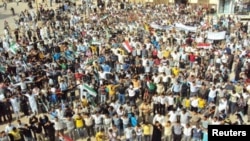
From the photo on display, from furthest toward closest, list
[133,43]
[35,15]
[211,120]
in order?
[35,15], [133,43], [211,120]

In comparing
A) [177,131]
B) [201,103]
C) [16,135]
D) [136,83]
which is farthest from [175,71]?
[16,135]

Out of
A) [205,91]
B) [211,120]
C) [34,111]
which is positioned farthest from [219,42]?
[34,111]

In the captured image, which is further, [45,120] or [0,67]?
[0,67]

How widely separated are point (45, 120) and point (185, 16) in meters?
17.9

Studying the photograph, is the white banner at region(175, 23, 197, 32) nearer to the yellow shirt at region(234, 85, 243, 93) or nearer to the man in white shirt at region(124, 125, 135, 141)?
the yellow shirt at region(234, 85, 243, 93)

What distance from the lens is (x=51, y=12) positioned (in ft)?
110

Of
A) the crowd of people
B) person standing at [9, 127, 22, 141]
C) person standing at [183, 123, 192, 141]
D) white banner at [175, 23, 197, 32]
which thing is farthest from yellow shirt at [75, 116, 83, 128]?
white banner at [175, 23, 197, 32]

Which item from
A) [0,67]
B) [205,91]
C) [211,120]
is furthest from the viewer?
[0,67]

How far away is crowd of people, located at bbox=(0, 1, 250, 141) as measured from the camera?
14156mm

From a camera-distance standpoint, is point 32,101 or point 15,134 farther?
point 32,101

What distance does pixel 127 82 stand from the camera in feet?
55.1

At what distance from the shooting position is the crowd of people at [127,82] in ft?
46.4

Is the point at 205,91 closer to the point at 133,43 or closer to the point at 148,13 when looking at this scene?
the point at 133,43

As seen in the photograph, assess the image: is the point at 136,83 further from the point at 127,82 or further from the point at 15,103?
the point at 15,103
